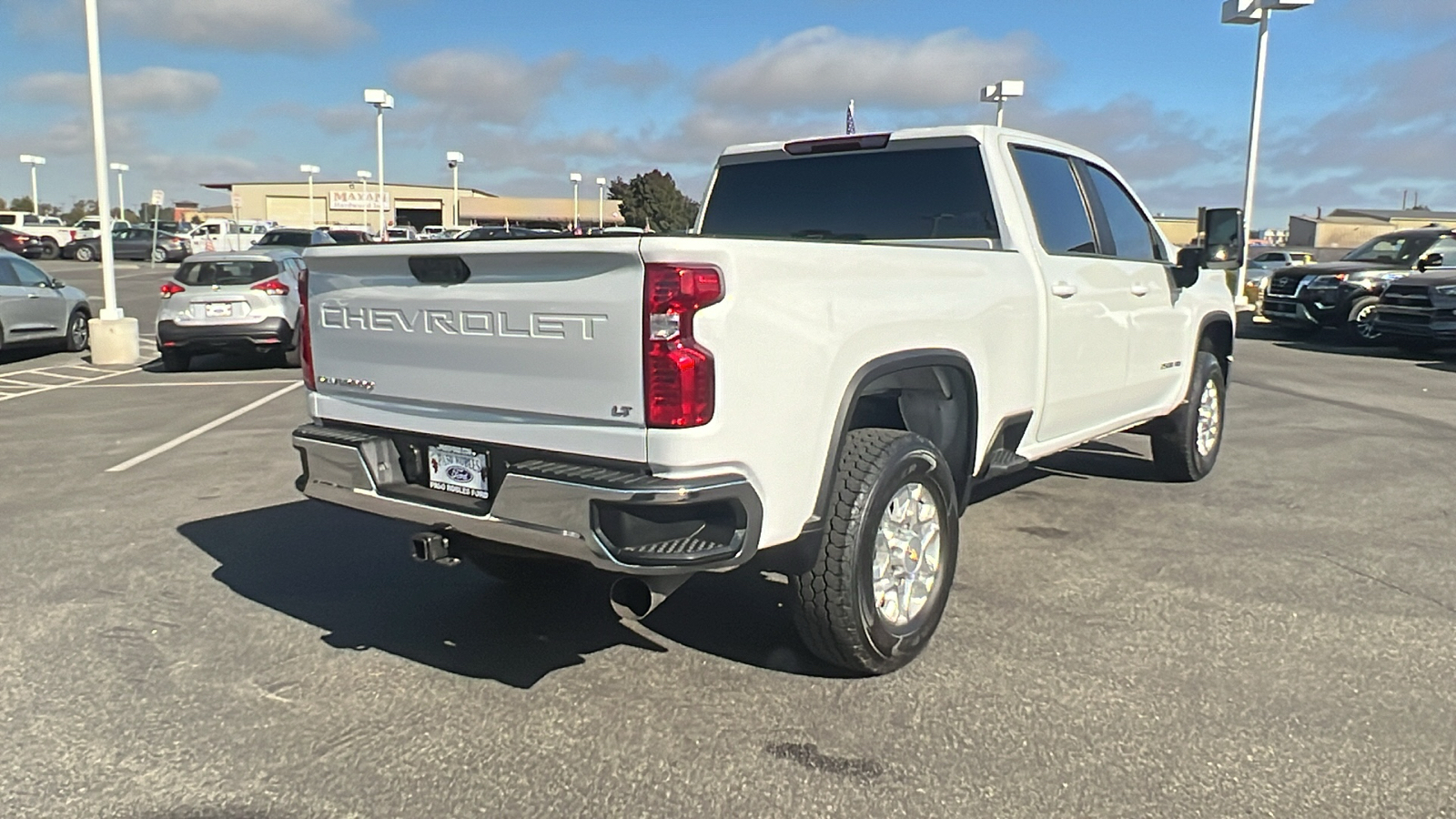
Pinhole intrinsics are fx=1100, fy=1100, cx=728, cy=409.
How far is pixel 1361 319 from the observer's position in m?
17.0

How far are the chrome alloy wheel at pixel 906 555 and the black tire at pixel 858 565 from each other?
0.17 ft

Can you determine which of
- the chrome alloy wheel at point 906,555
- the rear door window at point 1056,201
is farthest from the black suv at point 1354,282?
the chrome alloy wheel at point 906,555

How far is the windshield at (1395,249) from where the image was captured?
17.9 m

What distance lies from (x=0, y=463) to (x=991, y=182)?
6.86 metres

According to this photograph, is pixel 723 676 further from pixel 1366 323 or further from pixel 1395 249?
pixel 1395 249

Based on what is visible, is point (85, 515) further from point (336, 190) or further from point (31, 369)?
point (336, 190)

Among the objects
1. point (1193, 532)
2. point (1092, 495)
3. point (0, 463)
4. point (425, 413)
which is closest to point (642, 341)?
point (425, 413)

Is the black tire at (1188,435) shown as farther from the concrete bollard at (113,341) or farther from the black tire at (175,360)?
the concrete bollard at (113,341)

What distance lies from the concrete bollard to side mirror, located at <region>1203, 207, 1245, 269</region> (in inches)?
512

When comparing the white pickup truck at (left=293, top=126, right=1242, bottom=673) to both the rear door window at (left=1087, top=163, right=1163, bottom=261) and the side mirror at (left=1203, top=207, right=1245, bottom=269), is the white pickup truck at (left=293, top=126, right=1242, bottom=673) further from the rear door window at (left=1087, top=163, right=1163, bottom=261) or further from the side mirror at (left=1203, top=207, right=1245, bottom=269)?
the side mirror at (left=1203, top=207, right=1245, bottom=269)

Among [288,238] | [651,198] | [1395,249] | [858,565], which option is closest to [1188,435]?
[858,565]

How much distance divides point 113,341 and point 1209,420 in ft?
42.6

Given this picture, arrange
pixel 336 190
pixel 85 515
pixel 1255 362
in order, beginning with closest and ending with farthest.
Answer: pixel 85 515
pixel 1255 362
pixel 336 190

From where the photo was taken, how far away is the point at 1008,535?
5605 millimetres
